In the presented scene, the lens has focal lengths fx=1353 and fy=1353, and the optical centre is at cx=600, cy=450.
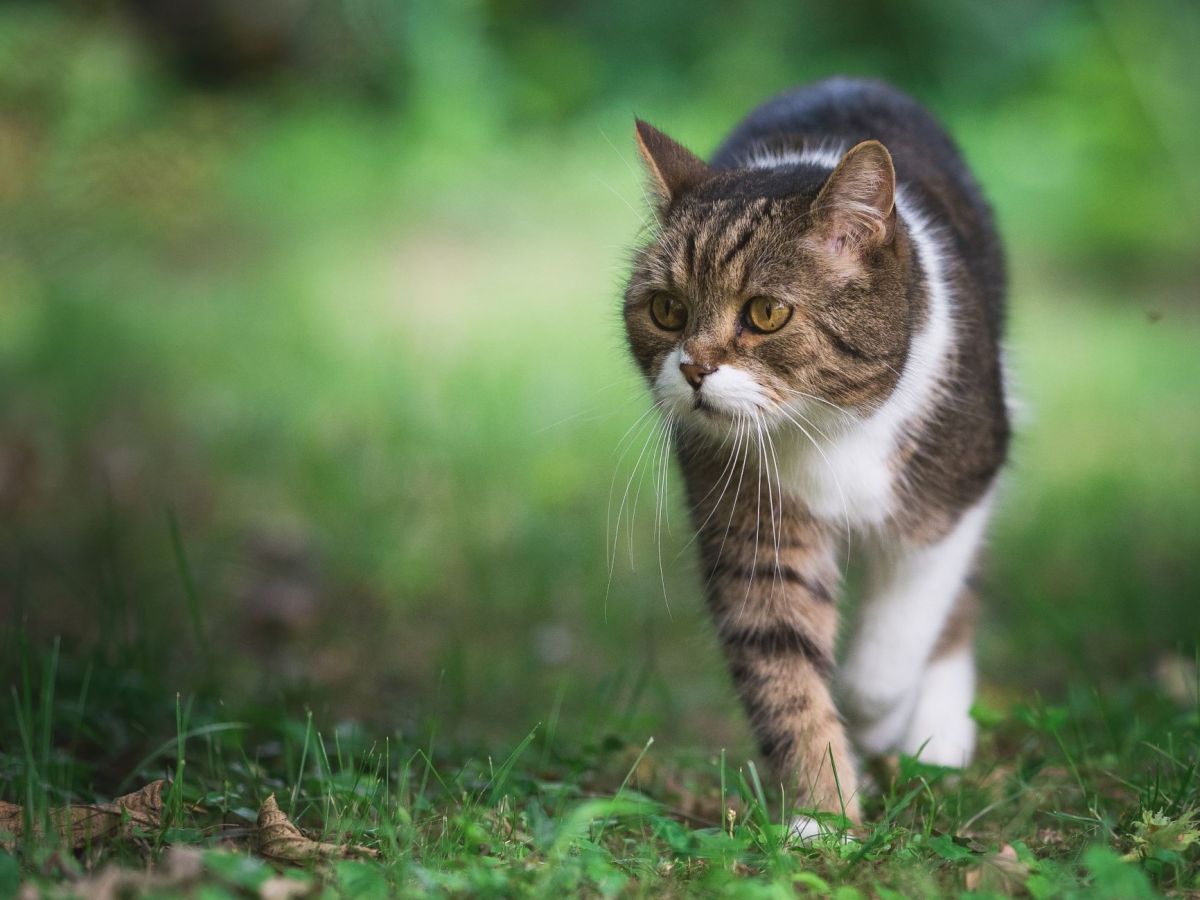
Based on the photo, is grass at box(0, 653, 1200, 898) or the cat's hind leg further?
the cat's hind leg

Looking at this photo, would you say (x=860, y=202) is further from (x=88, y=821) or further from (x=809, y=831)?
(x=88, y=821)

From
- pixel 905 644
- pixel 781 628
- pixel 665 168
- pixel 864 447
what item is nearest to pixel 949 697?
pixel 905 644

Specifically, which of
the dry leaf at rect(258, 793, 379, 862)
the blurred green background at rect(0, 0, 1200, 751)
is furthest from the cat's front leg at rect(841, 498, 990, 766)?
the dry leaf at rect(258, 793, 379, 862)

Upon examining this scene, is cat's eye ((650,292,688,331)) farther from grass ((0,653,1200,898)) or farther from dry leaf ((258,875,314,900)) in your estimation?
dry leaf ((258,875,314,900))

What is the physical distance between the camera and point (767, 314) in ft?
8.72

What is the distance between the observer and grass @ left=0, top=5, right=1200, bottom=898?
2.28 metres

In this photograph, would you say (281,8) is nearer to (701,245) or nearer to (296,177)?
(296,177)

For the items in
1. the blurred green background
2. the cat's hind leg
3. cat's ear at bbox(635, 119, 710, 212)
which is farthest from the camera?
the blurred green background

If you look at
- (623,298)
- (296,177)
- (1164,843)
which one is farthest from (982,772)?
(296,177)

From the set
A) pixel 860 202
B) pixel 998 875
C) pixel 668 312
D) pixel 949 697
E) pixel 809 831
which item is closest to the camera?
pixel 998 875

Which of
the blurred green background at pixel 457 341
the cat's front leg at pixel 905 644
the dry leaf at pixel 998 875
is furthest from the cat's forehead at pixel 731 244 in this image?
the dry leaf at pixel 998 875

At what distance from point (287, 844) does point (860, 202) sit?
158 centimetres

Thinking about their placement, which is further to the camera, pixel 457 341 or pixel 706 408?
pixel 457 341

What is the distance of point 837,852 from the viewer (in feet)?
7.34
